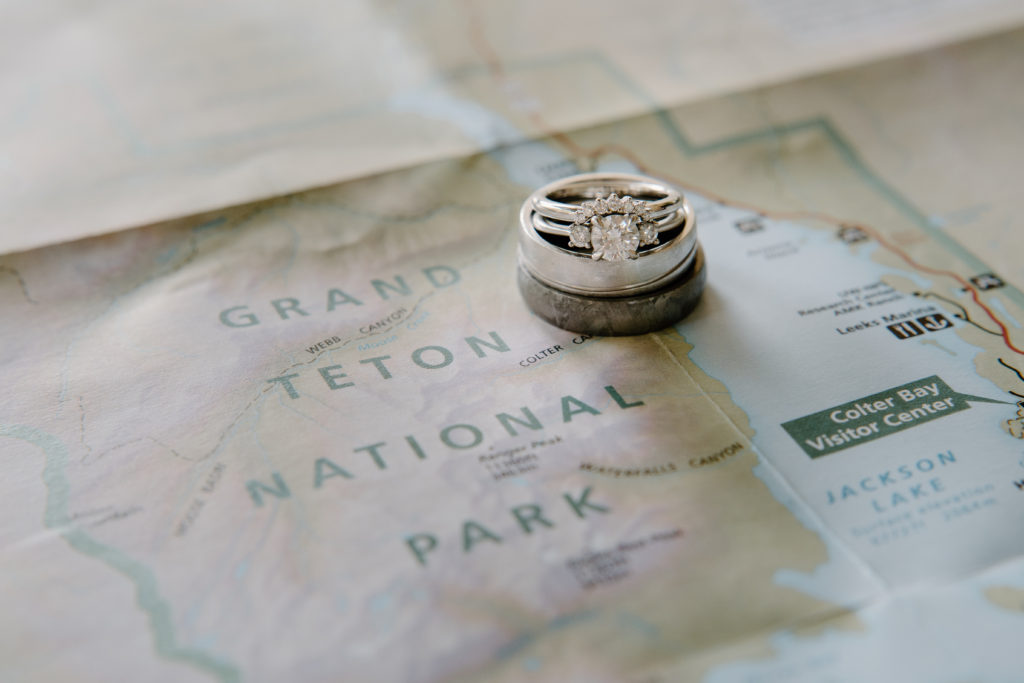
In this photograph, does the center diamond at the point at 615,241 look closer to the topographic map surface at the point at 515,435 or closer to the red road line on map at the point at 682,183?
the topographic map surface at the point at 515,435

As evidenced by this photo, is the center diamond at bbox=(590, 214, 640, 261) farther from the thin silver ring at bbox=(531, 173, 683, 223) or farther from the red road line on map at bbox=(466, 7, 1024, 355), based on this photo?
the red road line on map at bbox=(466, 7, 1024, 355)

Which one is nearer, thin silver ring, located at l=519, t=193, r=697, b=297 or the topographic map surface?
the topographic map surface

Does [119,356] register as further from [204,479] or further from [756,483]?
[756,483]

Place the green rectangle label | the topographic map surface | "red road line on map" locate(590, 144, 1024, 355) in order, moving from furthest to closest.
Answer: "red road line on map" locate(590, 144, 1024, 355) → the green rectangle label → the topographic map surface

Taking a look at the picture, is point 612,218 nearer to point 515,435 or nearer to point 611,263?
point 611,263

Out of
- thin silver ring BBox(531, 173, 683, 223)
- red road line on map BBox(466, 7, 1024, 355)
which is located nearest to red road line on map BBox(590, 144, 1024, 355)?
red road line on map BBox(466, 7, 1024, 355)

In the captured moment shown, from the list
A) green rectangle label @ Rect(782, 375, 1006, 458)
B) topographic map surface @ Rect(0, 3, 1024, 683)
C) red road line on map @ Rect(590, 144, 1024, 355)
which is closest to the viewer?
topographic map surface @ Rect(0, 3, 1024, 683)

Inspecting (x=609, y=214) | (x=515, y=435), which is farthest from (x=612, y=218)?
(x=515, y=435)

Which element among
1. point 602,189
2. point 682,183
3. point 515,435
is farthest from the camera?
point 682,183
